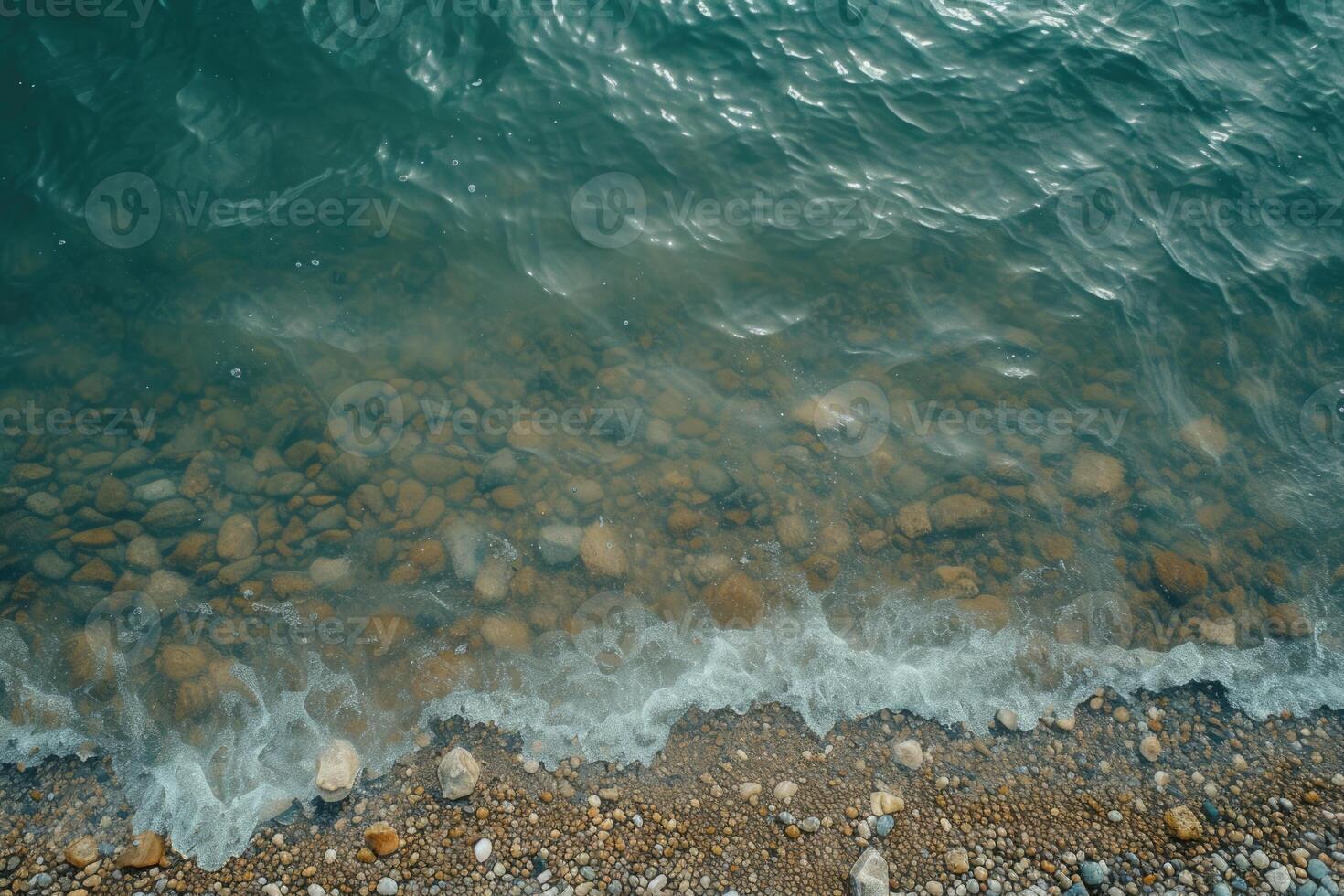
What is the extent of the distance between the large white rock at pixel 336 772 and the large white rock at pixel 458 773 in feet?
1.90

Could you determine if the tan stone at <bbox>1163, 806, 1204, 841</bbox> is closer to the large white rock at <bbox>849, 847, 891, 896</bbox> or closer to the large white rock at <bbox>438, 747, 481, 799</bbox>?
the large white rock at <bbox>849, 847, 891, 896</bbox>

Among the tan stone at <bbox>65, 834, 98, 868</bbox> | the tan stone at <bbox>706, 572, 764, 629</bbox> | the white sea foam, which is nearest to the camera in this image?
the tan stone at <bbox>65, 834, 98, 868</bbox>

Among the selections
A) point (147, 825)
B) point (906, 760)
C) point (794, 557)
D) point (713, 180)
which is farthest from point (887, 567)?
point (147, 825)

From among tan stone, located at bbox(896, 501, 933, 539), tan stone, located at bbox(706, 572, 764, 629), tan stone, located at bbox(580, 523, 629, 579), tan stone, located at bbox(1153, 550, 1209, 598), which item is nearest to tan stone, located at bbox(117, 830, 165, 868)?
tan stone, located at bbox(580, 523, 629, 579)

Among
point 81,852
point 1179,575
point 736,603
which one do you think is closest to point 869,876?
point 736,603

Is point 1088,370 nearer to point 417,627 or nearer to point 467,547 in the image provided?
point 467,547

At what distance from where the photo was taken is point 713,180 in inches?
336

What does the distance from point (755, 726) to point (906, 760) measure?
107 cm

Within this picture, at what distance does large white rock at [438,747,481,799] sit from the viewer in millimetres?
4836

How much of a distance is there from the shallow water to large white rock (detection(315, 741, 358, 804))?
0.71 ft

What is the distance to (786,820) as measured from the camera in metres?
4.77

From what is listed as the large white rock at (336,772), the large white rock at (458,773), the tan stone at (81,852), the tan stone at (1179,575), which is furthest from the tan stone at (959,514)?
the tan stone at (81,852)

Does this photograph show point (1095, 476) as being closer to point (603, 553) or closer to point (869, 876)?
point (869, 876)

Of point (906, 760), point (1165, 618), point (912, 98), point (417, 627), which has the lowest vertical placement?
point (417, 627)
